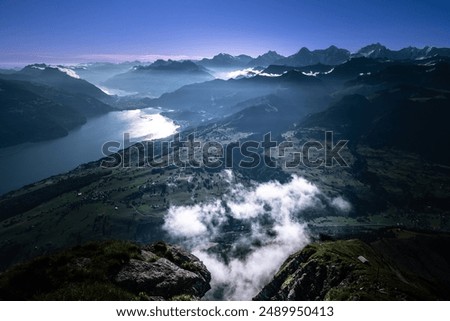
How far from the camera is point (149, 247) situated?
4509cm

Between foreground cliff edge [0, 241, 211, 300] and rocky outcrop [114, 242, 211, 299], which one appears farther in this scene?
rocky outcrop [114, 242, 211, 299]

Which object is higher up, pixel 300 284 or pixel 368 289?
pixel 368 289

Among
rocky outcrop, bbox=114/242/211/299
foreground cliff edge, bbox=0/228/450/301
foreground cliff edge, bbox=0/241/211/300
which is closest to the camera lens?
foreground cliff edge, bbox=0/241/211/300

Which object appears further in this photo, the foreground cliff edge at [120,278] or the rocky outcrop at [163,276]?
the rocky outcrop at [163,276]

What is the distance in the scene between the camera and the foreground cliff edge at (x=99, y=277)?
26.1 meters

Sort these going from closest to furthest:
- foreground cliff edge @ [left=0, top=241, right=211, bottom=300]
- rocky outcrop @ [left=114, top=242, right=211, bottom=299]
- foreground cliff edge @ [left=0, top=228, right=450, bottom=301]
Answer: foreground cliff edge @ [left=0, top=241, right=211, bottom=300] → foreground cliff edge @ [left=0, top=228, right=450, bottom=301] → rocky outcrop @ [left=114, top=242, right=211, bottom=299]

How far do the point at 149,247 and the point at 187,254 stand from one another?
Answer: 7.10 metres

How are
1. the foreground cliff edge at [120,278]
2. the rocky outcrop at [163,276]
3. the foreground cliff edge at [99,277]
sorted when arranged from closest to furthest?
the foreground cliff edge at [99,277] < the foreground cliff edge at [120,278] < the rocky outcrop at [163,276]

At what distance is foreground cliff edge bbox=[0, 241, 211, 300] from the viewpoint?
2610 cm

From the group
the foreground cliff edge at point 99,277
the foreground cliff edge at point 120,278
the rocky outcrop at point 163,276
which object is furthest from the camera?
the rocky outcrop at point 163,276

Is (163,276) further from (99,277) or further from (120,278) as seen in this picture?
(99,277)
